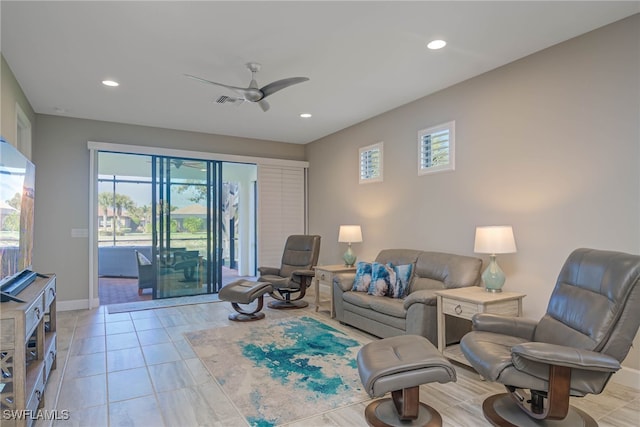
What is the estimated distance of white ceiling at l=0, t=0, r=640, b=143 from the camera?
261cm

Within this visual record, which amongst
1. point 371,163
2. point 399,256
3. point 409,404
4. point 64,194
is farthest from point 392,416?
point 64,194

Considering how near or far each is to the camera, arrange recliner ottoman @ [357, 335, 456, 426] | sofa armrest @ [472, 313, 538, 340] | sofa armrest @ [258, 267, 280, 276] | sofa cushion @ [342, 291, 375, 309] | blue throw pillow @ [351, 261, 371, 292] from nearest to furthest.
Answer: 1. recliner ottoman @ [357, 335, 456, 426]
2. sofa armrest @ [472, 313, 538, 340]
3. sofa cushion @ [342, 291, 375, 309]
4. blue throw pillow @ [351, 261, 371, 292]
5. sofa armrest @ [258, 267, 280, 276]

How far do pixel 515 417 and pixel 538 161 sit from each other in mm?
2143

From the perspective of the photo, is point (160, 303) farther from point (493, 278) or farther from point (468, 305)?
point (493, 278)

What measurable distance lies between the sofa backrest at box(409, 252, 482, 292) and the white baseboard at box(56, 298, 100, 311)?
14.7 ft

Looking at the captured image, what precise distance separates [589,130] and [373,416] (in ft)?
9.03

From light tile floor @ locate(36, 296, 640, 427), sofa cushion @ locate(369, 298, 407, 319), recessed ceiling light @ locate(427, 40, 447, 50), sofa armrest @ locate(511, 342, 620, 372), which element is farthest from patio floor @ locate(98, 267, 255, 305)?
sofa armrest @ locate(511, 342, 620, 372)

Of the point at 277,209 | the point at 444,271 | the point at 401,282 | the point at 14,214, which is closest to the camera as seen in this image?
the point at 14,214

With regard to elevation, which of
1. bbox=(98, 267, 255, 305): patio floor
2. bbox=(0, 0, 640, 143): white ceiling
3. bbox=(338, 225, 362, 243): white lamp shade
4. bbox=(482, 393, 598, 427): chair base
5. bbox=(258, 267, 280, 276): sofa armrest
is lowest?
bbox=(98, 267, 255, 305): patio floor

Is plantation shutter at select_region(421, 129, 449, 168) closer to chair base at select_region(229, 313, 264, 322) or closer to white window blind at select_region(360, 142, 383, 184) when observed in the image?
white window blind at select_region(360, 142, 383, 184)

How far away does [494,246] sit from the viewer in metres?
3.23

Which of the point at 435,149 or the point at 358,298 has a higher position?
the point at 435,149

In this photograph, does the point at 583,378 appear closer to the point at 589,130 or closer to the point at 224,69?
the point at 589,130

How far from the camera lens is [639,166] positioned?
8.82ft
